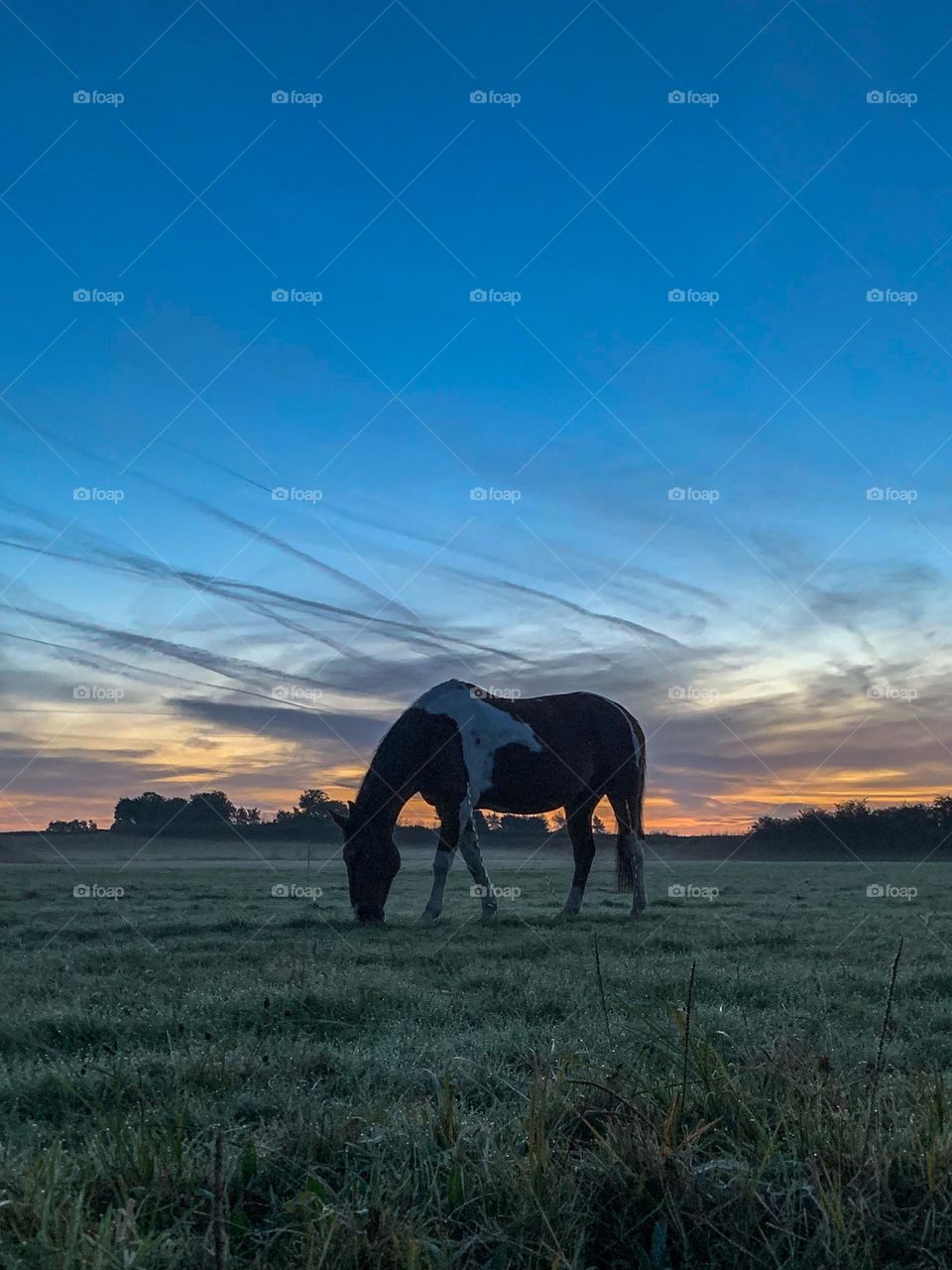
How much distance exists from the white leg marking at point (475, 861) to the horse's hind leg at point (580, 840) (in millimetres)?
1280

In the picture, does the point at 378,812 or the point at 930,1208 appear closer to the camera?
the point at 930,1208

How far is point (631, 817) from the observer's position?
1622 cm

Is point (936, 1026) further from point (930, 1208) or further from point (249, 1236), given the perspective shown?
point (249, 1236)

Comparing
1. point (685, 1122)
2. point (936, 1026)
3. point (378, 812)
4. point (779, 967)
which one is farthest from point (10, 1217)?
point (378, 812)

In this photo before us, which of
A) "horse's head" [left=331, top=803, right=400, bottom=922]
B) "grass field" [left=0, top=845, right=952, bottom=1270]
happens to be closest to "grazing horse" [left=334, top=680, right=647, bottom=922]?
"horse's head" [left=331, top=803, right=400, bottom=922]

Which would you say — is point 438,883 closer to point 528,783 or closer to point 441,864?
point 441,864

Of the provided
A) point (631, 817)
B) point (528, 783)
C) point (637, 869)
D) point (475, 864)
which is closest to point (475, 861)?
point (475, 864)

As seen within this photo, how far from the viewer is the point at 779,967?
27.9ft

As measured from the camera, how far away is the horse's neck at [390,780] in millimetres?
13742

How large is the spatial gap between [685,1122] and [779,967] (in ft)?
19.6

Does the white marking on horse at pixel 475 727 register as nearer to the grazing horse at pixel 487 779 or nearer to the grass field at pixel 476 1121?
the grazing horse at pixel 487 779

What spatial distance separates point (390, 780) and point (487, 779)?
1.61 metres

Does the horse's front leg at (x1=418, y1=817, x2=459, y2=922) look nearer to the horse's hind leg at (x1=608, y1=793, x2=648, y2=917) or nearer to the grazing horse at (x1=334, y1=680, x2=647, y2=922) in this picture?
the grazing horse at (x1=334, y1=680, x2=647, y2=922)

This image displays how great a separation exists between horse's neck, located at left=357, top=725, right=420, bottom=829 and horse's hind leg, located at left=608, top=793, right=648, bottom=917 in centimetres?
386
